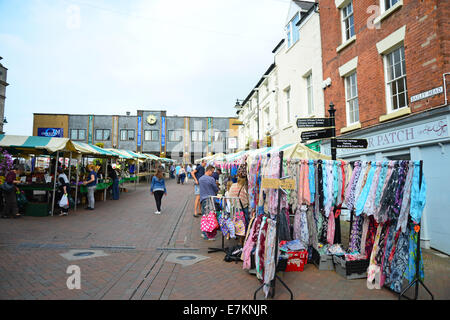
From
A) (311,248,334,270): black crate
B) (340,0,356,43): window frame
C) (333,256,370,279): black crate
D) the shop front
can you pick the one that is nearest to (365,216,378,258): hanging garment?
(333,256,370,279): black crate

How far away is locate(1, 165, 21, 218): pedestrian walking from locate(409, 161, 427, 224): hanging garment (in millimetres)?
11152

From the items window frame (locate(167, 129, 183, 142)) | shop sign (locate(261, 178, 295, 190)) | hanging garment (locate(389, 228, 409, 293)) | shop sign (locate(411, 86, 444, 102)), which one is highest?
window frame (locate(167, 129, 183, 142))

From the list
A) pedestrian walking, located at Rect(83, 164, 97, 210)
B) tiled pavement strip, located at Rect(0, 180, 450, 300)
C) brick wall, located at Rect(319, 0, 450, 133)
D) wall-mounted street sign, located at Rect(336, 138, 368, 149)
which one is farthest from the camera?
pedestrian walking, located at Rect(83, 164, 97, 210)

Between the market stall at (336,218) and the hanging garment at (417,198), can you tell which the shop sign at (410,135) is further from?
the hanging garment at (417,198)

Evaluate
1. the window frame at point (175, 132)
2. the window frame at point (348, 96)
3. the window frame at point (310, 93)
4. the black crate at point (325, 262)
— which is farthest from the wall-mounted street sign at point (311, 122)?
the window frame at point (175, 132)

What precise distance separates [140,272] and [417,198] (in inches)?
178

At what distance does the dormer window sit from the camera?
13.8 metres

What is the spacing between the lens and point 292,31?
559 inches

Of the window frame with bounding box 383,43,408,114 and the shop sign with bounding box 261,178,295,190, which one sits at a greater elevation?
the window frame with bounding box 383,43,408,114

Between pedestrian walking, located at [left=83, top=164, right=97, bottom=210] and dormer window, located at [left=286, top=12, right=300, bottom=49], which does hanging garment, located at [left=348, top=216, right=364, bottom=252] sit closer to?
pedestrian walking, located at [left=83, top=164, right=97, bottom=210]
